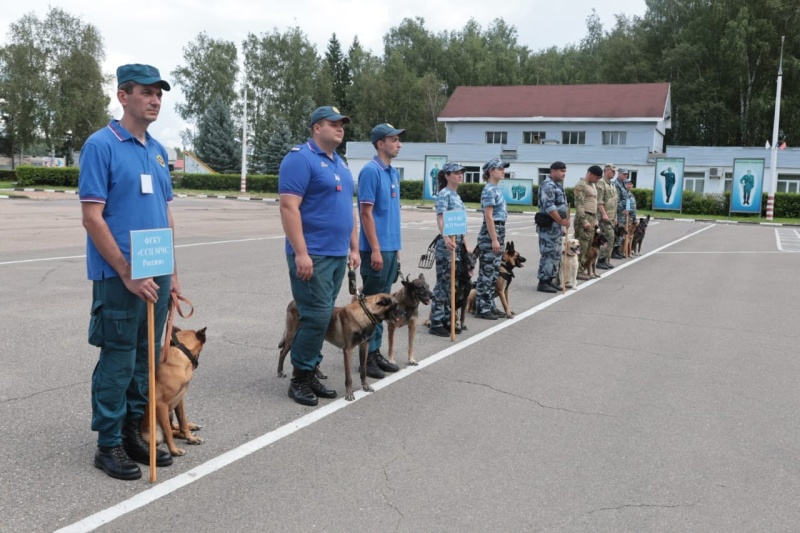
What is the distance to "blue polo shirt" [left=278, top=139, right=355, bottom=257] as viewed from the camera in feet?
15.6

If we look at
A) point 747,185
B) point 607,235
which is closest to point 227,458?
point 607,235

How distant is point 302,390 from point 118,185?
2193 mm

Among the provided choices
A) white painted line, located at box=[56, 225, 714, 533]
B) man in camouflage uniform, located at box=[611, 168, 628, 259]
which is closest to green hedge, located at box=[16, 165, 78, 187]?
man in camouflage uniform, located at box=[611, 168, 628, 259]

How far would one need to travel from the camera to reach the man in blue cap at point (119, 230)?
346 cm

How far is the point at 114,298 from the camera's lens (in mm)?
3590

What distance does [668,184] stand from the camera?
3984 centimetres

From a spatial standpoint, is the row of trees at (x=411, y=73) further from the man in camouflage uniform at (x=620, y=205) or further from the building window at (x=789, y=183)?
the man in camouflage uniform at (x=620, y=205)

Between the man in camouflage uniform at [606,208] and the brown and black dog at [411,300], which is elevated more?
the man in camouflage uniform at [606,208]

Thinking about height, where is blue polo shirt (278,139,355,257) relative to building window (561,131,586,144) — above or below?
below

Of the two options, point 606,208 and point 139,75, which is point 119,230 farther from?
point 606,208

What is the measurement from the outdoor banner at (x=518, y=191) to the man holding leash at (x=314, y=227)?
131ft

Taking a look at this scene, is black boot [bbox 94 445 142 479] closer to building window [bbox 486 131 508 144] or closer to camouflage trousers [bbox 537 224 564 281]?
camouflage trousers [bbox 537 224 564 281]

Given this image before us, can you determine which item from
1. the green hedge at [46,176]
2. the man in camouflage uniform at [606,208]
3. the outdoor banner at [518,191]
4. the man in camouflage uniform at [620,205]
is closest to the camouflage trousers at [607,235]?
the man in camouflage uniform at [606,208]

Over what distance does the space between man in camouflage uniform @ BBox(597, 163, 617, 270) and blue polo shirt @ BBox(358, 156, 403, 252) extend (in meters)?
8.57
